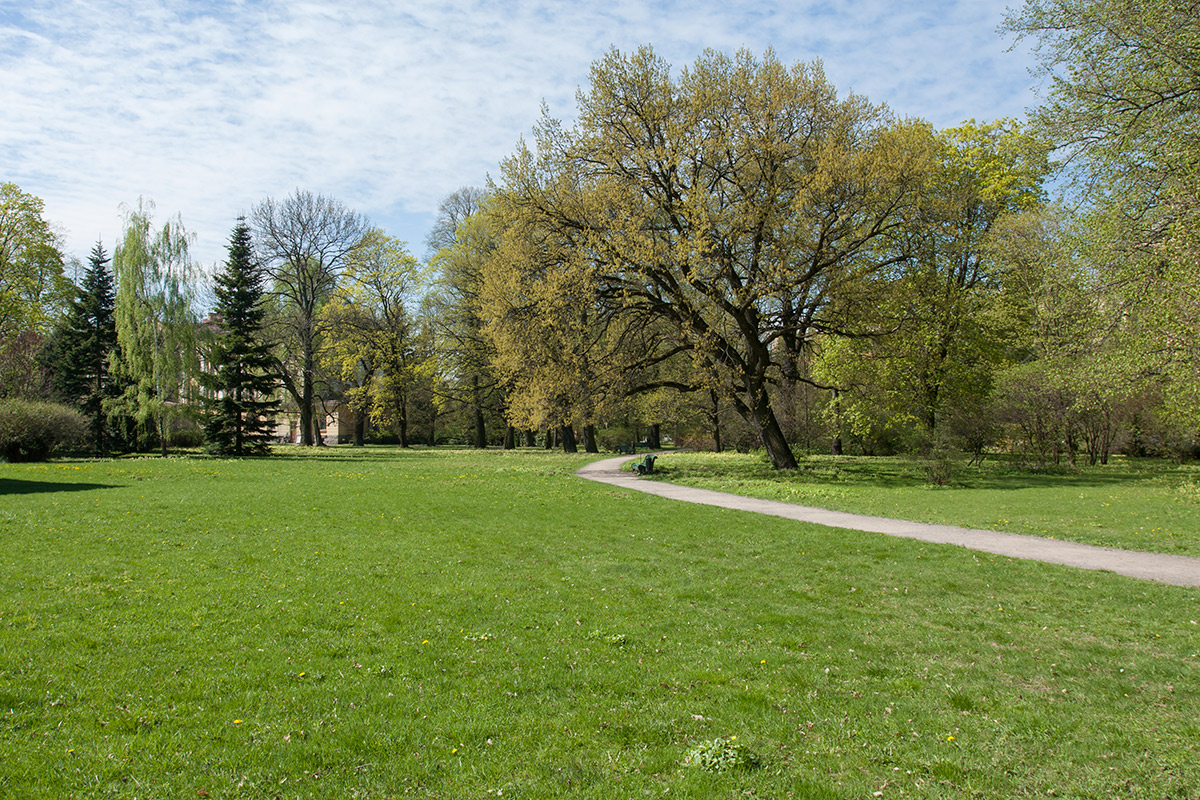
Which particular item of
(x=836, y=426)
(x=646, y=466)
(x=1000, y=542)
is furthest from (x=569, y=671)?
(x=836, y=426)

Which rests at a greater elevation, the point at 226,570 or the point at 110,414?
the point at 110,414

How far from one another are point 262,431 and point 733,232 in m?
25.7

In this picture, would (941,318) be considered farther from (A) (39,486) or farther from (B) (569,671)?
(A) (39,486)

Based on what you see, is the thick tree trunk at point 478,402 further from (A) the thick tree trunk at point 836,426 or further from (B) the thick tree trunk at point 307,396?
(A) the thick tree trunk at point 836,426

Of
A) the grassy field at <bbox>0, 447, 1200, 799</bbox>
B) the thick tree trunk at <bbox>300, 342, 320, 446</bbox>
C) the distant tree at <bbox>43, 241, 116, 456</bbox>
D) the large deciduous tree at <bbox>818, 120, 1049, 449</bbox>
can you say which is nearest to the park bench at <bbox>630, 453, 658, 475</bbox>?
the large deciduous tree at <bbox>818, 120, 1049, 449</bbox>

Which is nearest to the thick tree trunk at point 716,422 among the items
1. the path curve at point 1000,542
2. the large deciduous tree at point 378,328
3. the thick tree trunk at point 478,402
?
the thick tree trunk at point 478,402

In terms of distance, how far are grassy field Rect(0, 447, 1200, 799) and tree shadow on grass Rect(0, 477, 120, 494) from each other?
22.0ft

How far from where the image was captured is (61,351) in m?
39.9

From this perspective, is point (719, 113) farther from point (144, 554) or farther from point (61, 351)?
point (61, 351)

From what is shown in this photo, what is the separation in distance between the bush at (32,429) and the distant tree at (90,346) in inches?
263

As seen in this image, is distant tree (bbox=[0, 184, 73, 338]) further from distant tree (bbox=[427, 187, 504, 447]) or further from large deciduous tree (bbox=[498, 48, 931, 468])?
large deciduous tree (bbox=[498, 48, 931, 468])

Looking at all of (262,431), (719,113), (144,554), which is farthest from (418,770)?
(262,431)

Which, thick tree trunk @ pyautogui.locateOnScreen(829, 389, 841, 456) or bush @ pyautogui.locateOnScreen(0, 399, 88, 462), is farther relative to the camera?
thick tree trunk @ pyautogui.locateOnScreen(829, 389, 841, 456)

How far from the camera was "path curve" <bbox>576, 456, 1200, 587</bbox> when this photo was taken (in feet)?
30.3
